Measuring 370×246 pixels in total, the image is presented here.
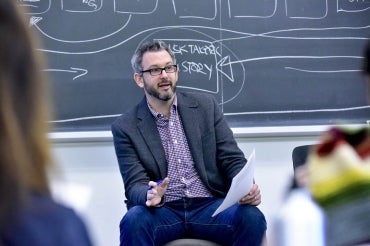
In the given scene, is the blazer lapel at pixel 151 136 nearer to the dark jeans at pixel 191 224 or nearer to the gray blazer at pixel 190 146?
the gray blazer at pixel 190 146

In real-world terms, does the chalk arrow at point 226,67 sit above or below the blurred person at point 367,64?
Answer: below

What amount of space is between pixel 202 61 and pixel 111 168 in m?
0.73

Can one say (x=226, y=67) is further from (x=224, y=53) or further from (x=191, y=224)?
(x=191, y=224)

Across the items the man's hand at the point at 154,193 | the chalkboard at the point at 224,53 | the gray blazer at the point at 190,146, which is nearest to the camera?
the man's hand at the point at 154,193

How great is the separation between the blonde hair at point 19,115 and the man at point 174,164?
1848 millimetres

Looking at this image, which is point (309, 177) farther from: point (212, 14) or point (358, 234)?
point (212, 14)

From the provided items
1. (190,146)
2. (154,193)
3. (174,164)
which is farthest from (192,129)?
(154,193)

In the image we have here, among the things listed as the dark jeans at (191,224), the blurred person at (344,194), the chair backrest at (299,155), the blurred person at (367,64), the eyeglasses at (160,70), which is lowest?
the dark jeans at (191,224)

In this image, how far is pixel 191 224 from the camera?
2.92 m

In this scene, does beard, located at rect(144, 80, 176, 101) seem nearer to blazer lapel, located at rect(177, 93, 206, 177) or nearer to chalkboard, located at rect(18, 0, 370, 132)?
blazer lapel, located at rect(177, 93, 206, 177)

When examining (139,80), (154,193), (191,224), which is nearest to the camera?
(154,193)

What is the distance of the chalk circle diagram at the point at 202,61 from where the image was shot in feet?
11.4

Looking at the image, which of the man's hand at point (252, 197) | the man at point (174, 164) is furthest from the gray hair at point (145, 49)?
the man's hand at point (252, 197)

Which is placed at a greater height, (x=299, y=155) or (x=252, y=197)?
(x=299, y=155)
